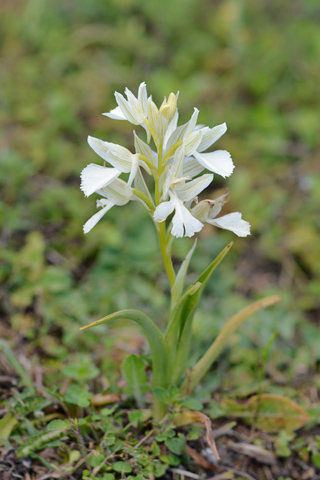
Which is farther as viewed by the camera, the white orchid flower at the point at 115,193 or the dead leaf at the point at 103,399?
the dead leaf at the point at 103,399

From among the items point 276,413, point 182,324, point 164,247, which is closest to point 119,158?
point 164,247

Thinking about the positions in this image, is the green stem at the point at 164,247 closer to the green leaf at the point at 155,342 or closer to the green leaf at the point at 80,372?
the green leaf at the point at 155,342

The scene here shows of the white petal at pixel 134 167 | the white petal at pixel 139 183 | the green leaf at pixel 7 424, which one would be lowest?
the green leaf at pixel 7 424

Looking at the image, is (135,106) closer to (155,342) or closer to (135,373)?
(155,342)

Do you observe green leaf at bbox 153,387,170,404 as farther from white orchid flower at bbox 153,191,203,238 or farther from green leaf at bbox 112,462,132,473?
white orchid flower at bbox 153,191,203,238

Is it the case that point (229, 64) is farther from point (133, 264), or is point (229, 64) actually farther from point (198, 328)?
point (198, 328)

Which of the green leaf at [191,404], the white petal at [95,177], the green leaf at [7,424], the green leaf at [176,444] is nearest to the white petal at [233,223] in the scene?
the white petal at [95,177]
